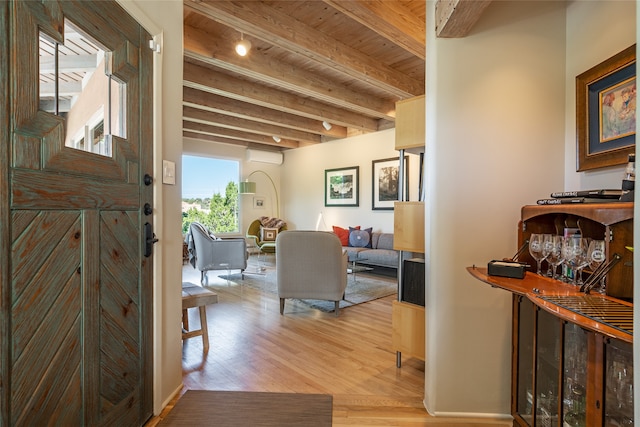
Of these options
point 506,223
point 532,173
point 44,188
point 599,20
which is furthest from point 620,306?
point 44,188

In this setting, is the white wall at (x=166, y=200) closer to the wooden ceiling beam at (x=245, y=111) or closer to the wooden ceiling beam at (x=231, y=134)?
the wooden ceiling beam at (x=245, y=111)

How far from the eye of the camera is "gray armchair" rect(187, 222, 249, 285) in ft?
16.2

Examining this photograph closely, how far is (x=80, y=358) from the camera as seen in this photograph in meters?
1.33

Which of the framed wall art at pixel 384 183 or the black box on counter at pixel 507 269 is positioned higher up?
the framed wall art at pixel 384 183

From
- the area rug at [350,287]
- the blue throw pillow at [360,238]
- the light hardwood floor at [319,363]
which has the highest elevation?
the blue throw pillow at [360,238]

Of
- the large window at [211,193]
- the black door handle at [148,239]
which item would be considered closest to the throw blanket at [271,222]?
the large window at [211,193]

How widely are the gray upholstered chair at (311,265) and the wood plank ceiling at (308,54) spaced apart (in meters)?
1.96

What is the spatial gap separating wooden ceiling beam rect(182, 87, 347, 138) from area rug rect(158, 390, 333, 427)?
4.07 metres

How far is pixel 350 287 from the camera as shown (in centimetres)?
478

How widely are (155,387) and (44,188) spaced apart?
1250mm

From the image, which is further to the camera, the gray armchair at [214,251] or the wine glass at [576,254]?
the gray armchair at [214,251]

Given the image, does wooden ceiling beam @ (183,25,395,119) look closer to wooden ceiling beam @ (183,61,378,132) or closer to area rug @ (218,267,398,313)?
wooden ceiling beam @ (183,61,378,132)

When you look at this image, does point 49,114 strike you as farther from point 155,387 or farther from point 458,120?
point 458,120

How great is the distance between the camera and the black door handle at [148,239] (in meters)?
1.72
